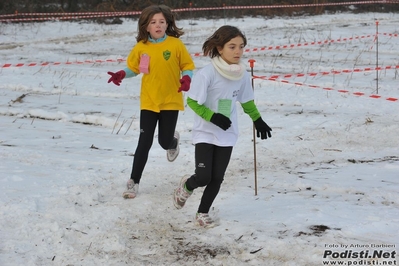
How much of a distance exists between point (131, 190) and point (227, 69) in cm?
173

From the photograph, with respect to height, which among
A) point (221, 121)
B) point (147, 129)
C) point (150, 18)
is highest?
point (150, 18)

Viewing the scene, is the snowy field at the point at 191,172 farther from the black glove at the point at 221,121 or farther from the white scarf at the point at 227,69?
the white scarf at the point at 227,69

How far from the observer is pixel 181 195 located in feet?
17.4

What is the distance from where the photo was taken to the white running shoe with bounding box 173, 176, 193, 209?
5285 mm

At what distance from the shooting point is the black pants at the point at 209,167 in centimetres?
492

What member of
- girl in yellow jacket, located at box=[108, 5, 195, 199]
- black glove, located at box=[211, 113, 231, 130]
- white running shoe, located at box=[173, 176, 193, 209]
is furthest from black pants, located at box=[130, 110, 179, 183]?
black glove, located at box=[211, 113, 231, 130]

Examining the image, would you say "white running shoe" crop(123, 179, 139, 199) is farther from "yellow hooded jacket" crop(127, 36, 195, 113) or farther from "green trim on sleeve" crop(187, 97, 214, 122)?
"green trim on sleeve" crop(187, 97, 214, 122)

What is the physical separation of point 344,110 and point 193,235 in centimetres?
577

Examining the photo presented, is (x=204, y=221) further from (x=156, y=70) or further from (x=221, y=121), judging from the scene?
(x=156, y=70)

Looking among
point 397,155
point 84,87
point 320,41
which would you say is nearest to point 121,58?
point 84,87

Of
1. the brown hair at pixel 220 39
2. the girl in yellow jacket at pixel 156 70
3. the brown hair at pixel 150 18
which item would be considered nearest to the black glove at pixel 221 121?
the brown hair at pixel 220 39

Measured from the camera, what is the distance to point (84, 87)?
12258 millimetres

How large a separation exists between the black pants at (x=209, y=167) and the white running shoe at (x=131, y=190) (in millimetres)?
920

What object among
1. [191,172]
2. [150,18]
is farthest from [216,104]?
[191,172]
